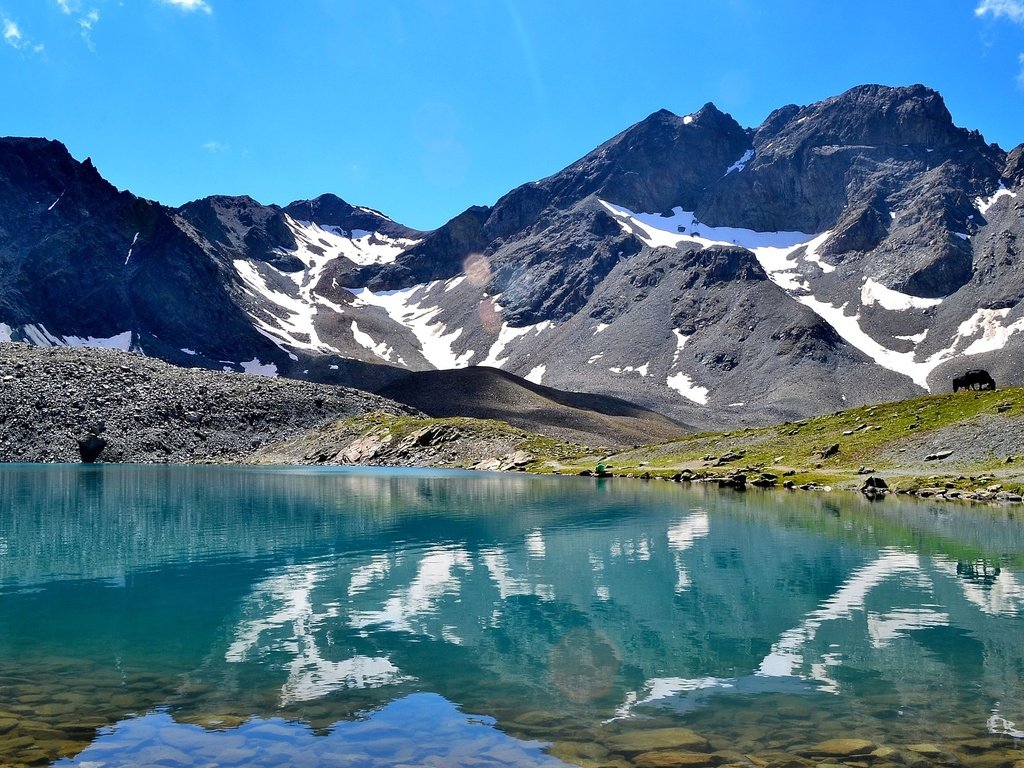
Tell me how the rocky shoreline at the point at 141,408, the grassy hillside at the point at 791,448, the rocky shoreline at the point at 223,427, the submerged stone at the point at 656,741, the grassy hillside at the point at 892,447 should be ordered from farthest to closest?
the rocky shoreline at the point at 141,408 < the rocky shoreline at the point at 223,427 < the grassy hillside at the point at 791,448 < the grassy hillside at the point at 892,447 < the submerged stone at the point at 656,741

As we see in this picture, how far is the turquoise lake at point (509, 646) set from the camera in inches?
462

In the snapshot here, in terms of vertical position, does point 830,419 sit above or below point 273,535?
above

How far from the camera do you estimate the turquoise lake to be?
11.7 meters

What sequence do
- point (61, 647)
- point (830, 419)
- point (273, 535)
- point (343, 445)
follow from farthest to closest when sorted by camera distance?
point (343, 445) → point (830, 419) → point (273, 535) → point (61, 647)

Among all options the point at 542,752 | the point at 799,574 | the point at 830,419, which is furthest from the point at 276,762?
the point at 830,419

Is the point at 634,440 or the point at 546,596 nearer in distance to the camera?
the point at 546,596

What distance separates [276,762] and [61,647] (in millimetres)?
8539

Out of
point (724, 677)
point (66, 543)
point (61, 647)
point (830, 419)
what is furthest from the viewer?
point (830, 419)

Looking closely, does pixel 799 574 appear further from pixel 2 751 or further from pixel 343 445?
pixel 343 445

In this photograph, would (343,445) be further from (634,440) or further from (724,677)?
(724,677)

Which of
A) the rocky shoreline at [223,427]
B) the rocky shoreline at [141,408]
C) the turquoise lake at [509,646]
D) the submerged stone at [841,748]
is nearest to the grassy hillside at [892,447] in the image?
the rocky shoreline at [223,427]

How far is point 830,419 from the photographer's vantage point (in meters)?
95.6

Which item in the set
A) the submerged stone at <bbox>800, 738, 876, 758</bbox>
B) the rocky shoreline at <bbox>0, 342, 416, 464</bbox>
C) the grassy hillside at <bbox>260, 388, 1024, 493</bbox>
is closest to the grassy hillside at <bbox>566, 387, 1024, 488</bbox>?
the grassy hillside at <bbox>260, 388, 1024, 493</bbox>

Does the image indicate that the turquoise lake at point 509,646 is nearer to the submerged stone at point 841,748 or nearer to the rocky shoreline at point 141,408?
the submerged stone at point 841,748
